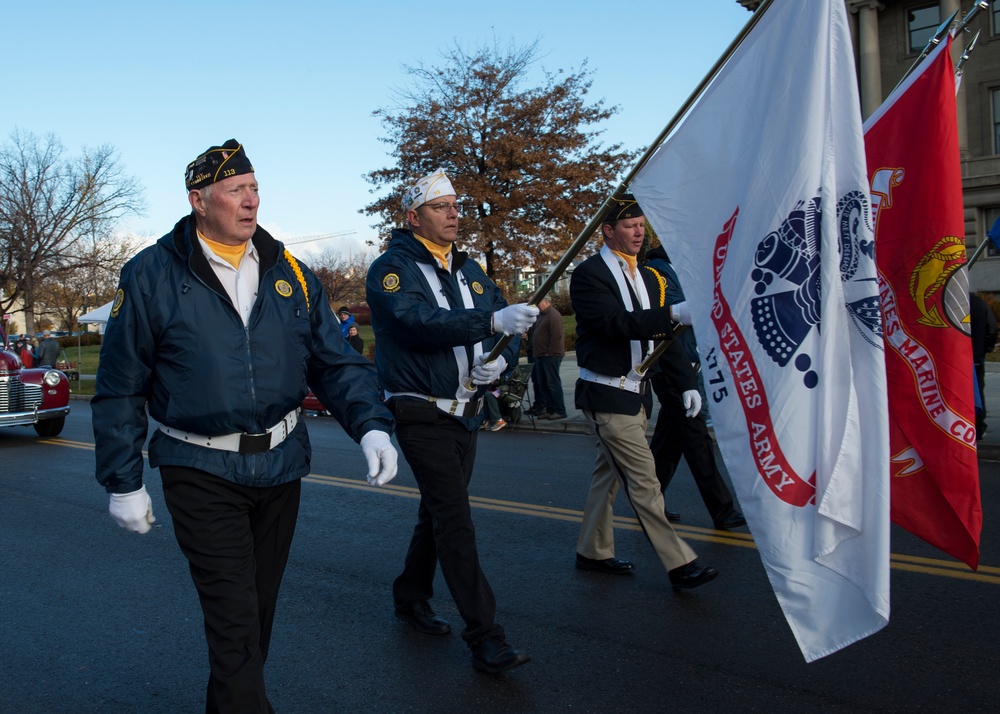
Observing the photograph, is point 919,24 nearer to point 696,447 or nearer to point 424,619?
point 696,447

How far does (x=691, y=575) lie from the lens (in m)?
5.12

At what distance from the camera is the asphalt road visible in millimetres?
3945

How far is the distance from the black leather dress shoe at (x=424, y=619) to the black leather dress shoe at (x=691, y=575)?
1239mm

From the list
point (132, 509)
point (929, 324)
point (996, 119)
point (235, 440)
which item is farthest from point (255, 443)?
point (996, 119)

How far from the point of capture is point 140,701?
13.4 ft

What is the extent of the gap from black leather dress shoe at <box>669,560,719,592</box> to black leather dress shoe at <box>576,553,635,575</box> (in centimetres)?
49

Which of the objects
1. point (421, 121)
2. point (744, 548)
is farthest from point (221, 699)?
point (421, 121)

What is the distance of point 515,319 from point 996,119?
101ft

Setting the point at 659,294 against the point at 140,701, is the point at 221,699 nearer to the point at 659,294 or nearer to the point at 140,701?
the point at 140,701

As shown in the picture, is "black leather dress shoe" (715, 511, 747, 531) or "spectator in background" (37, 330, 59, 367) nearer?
"black leather dress shoe" (715, 511, 747, 531)

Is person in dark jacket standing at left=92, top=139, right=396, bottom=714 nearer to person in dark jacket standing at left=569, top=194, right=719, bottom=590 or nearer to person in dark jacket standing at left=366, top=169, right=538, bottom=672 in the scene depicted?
person in dark jacket standing at left=366, top=169, right=538, bottom=672

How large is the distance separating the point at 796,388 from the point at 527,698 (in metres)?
1.68

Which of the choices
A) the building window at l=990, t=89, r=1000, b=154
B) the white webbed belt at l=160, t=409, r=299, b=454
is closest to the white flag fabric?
the white webbed belt at l=160, t=409, r=299, b=454

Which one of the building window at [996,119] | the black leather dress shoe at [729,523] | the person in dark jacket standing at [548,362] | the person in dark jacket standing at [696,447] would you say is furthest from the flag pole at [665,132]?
the building window at [996,119]
